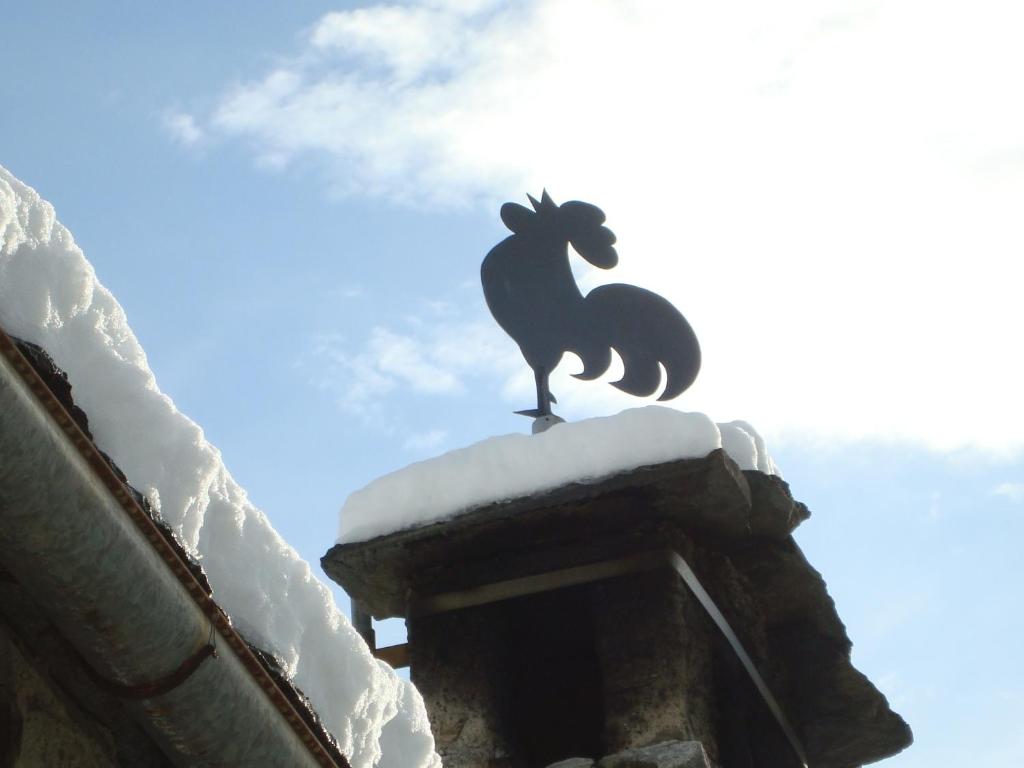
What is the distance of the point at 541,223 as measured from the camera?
4.12 m

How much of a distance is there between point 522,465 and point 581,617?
45 cm

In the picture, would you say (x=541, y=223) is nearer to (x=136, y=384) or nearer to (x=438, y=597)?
(x=438, y=597)

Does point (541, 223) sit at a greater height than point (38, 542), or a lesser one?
greater

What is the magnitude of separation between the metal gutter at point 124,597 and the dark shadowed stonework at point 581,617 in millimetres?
1514

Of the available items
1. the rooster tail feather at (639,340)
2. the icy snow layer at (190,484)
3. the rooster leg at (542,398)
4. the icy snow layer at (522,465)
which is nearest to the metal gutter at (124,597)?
the icy snow layer at (190,484)

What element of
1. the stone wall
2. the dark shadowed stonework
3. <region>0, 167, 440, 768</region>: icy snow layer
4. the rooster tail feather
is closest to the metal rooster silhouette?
the rooster tail feather

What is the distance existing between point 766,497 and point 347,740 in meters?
1.74

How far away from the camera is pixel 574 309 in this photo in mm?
4043

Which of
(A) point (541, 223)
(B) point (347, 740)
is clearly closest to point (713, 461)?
(A) point (541, 223)

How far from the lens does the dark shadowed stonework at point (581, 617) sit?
132 inches

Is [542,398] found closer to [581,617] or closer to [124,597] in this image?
[581,617]

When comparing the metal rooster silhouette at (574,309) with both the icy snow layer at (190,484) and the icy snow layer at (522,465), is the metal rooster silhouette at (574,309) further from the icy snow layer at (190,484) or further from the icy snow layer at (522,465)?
the icy snow layer at (190,484)

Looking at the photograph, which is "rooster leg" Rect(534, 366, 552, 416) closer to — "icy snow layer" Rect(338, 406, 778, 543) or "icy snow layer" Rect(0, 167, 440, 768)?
"icy snow layer" Rect(338, 406, 778, 543)

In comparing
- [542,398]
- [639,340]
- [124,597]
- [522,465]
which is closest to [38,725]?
[124,597]
